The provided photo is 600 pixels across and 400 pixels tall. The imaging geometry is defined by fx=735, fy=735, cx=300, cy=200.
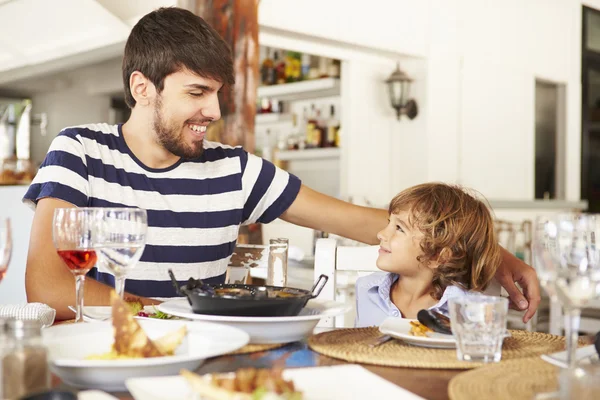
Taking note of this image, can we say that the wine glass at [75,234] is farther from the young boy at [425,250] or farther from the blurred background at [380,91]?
the blurred background at [380,91]

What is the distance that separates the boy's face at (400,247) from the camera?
1744 millimetres

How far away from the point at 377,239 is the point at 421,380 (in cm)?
108

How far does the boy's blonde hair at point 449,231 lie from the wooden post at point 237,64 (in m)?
2.05

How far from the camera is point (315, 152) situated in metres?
5.58

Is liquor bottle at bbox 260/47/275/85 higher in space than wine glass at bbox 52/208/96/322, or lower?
higher

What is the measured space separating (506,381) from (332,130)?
4836 mm

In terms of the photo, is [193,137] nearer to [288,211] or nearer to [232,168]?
[232,168]

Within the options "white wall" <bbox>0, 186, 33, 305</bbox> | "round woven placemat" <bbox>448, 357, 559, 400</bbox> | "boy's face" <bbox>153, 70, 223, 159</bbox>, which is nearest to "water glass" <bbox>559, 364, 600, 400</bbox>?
"round woven placemat" <bbox>448, 357, 559, 400</bbox>

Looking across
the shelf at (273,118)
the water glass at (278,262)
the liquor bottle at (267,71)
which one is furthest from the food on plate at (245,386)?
the liquor bottle at (267,71)

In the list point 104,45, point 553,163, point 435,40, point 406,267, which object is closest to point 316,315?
point 406,267

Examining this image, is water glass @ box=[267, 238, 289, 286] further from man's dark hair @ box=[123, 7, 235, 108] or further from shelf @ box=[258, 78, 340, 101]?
shelf @ box=[258, 78, 340, 101]

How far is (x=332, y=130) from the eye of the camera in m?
5.64

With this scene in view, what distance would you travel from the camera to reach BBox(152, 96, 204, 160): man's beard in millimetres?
1893

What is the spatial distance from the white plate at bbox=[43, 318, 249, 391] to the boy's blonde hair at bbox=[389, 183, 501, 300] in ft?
2.90
